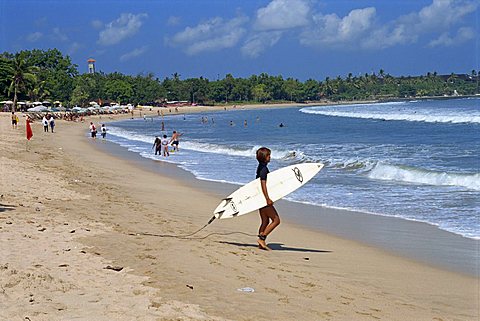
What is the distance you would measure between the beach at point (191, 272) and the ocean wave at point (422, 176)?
5592 millimetres

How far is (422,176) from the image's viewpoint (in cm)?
1678

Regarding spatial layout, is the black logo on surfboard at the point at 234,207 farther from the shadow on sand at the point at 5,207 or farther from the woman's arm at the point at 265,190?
the shadow on sand at the point at 5,207

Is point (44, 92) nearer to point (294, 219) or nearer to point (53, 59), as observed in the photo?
point (53, 59)

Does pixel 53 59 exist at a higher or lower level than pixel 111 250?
higher

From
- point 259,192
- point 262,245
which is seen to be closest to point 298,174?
point 259,192

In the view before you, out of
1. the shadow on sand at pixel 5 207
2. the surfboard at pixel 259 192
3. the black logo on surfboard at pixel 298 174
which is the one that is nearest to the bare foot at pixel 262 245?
the surfboard at pixel 259 192

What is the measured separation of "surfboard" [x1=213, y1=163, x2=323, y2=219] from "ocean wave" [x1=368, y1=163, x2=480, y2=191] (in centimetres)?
678

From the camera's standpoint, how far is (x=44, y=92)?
94438mm

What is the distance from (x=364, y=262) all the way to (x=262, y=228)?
1428mm

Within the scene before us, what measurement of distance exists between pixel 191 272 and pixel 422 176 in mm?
12001

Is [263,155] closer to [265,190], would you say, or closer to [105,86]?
[265,190]

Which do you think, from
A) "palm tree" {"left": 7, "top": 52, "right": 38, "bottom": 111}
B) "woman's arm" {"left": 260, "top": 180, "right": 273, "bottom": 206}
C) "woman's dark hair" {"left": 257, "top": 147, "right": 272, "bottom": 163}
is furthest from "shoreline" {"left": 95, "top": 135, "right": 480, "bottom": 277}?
"palm tree" {"left": 7, "top": 52, "right": 38, "bottom": 111}

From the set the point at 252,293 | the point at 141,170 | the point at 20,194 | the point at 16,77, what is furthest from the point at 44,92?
the point at 252,293

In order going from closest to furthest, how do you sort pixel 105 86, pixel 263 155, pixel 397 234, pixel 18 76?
pixel 263 155 < pixel 397 234 < pixel 18 76 < pixel 105 86
